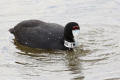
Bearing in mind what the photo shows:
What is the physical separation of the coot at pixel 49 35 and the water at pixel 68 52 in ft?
0.66

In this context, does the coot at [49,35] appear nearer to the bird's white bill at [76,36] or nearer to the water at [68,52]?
the bird's white bill at [76,36]

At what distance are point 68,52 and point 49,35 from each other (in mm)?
684

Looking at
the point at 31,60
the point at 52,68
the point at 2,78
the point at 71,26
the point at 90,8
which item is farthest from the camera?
the point at 90,8

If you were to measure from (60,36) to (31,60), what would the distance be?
4.36 ft

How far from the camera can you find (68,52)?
1043 centimetres

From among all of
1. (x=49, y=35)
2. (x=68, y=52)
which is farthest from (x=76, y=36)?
(x=49, y=35)

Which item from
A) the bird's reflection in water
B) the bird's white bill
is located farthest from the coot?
the bird's reflection in water

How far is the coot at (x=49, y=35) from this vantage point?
10516 mm

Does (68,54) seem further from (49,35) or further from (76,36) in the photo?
(49,35)

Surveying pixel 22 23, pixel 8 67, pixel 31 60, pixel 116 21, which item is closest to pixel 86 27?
pixel 116 21

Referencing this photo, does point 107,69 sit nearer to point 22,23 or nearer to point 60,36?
point 60,36

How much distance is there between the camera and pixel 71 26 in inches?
410

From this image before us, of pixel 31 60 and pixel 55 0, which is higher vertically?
pixel 55 0

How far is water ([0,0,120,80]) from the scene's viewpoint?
8688 millimetres
